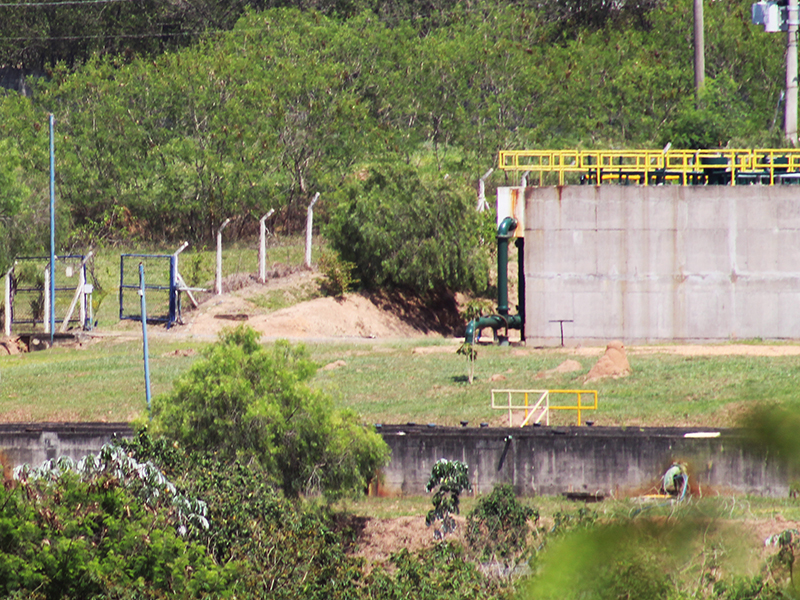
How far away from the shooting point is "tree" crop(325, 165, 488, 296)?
4122 cm

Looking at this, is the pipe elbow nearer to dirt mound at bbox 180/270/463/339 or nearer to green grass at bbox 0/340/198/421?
dirt mound at bbox 180/270/463/339

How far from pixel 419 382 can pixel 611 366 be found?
4.82m

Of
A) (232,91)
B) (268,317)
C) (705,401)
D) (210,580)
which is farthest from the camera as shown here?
(232,91)

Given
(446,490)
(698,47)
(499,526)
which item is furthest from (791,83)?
(499,526)

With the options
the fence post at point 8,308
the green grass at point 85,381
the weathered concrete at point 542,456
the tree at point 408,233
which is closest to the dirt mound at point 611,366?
the weathered concrete at point 542,456

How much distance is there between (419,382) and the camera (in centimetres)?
2883

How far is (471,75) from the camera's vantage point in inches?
2350

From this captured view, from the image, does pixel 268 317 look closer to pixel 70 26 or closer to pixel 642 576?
pixel 642 576

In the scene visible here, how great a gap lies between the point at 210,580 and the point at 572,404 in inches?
534

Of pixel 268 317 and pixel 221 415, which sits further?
pixel 268 317

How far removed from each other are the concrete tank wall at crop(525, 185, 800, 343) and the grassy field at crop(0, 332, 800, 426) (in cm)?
297

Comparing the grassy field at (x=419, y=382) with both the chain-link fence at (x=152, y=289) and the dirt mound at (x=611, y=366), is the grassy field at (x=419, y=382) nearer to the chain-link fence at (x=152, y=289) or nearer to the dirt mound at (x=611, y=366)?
the dirt mound at (x=611, y=366)

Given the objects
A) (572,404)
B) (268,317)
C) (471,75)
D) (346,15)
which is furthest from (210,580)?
(346,15)

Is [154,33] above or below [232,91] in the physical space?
above
